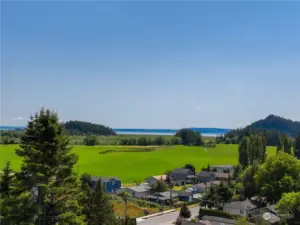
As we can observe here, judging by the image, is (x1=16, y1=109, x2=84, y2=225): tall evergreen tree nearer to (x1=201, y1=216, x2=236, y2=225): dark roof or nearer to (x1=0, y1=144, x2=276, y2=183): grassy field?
(x1=201, y1=216, x2=236, y2=225): dark roof

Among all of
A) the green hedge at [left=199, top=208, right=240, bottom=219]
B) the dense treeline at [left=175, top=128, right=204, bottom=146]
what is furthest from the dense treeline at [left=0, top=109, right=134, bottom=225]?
the dense treeline at [left=175, top=128, right=204, bottom=146]

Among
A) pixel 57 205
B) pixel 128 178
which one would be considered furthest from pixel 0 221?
pixel 128 178

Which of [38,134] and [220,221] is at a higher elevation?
[38,134]

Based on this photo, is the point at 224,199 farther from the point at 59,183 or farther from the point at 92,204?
the point at 59,183

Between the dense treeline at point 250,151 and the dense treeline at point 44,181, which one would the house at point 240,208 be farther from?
the dense treeline at point 44,181

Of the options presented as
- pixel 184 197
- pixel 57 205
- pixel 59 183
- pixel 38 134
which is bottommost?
pixel 184 197

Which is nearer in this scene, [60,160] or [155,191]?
[60,160]

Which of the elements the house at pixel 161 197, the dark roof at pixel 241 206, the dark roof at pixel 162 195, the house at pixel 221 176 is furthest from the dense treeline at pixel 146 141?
the dark roof at pixel 241 206
